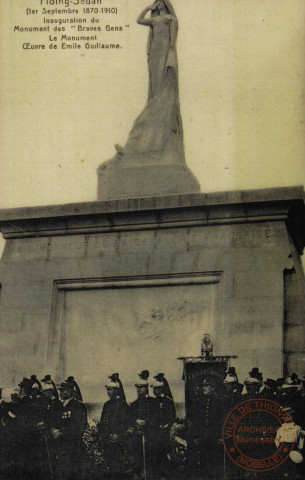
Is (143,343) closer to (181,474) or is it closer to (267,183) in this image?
(181,474)

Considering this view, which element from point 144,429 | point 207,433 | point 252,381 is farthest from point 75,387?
point 252,381

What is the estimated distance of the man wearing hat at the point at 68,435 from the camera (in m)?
16.5

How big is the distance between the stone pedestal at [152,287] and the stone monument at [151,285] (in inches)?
0.6

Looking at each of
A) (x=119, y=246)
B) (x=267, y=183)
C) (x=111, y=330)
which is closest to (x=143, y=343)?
(x=111, y=330)

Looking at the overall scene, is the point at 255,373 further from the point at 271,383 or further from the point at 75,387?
the point at 75,387

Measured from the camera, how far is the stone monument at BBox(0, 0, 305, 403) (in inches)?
683

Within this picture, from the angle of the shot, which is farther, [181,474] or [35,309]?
[35,309]

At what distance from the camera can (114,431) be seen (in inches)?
649

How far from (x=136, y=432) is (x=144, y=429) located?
13 centimetres

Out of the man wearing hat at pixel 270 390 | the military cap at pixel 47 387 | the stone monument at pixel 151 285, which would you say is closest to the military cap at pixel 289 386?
the man wearing hat at pixel 270 390

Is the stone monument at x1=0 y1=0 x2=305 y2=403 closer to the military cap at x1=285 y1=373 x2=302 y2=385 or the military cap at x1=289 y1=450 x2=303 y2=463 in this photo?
the military cap at x1=285 y1=373 x2=302 y2=385

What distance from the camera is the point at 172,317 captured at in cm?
1772

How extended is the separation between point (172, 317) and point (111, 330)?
983mm

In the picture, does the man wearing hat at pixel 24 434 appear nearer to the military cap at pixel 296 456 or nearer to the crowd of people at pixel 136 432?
the crowd of people at pixel 136 432
